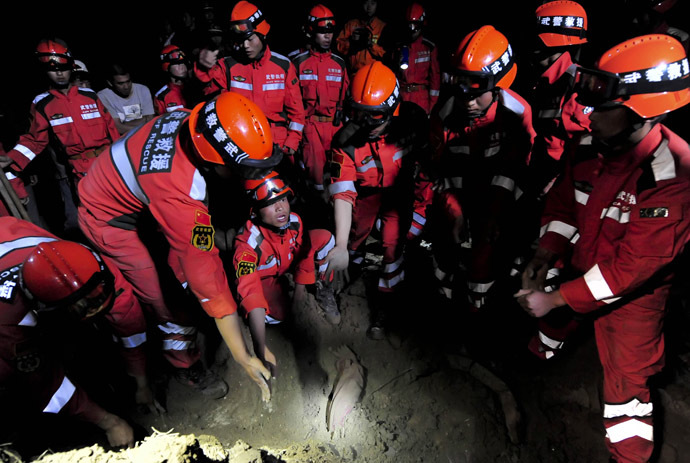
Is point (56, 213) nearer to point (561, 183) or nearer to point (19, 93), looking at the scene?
point (19, 93)

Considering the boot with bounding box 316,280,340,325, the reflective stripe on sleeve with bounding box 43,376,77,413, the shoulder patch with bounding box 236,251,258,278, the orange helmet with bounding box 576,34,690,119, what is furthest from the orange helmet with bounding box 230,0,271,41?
the reflective stripe on sleeve with bounding box 43,376,77,413

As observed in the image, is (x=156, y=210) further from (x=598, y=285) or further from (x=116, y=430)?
(x=598, y=285)

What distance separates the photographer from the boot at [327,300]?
3.91 meters

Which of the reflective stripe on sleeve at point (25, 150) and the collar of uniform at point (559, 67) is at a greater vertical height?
the collar of uniform at point (559, 67)

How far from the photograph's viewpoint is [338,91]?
5.68 meters

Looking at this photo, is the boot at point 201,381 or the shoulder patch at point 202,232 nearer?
the shoulder patch at point 202,232

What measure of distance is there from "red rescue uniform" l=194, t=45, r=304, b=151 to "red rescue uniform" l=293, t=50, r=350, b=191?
1.83 feet

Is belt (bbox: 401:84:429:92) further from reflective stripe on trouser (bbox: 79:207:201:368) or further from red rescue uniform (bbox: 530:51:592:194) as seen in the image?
reflective stripe on trouser (bbox: 79:207:201:368)

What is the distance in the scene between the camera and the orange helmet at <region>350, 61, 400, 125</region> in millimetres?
3172

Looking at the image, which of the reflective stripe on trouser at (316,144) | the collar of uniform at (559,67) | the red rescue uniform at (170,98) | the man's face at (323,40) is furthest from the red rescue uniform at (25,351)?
the man's face at (323,40)

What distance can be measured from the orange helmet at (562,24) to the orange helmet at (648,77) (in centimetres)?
177

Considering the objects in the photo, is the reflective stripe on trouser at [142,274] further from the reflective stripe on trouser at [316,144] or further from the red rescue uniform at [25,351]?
the reflective stripe on trouser at [316,144]

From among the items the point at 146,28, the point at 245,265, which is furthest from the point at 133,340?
the point at 146,28

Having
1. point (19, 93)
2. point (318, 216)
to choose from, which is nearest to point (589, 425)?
point (318, 216)
